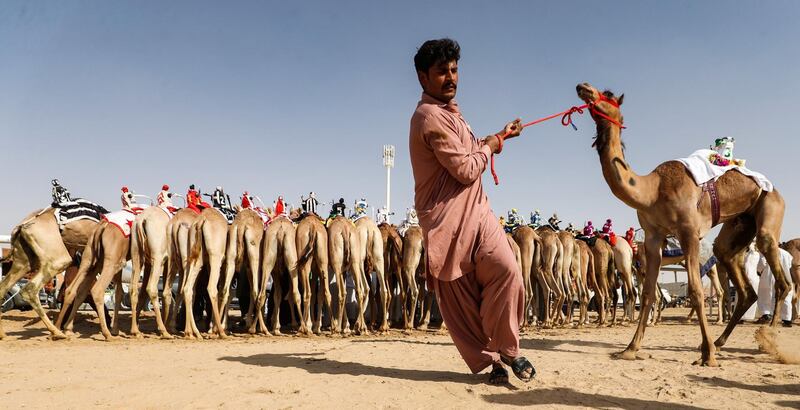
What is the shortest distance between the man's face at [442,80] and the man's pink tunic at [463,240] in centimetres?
7

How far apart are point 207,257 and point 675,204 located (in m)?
8.06

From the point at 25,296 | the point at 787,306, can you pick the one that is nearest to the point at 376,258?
the point at 25,296

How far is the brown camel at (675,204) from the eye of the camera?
5.86 m

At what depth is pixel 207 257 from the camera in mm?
9906

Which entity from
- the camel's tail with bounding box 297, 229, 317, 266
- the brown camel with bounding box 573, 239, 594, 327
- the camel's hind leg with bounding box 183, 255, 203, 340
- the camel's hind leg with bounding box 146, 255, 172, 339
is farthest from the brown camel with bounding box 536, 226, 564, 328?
the camel's hind leg with bounding box 146, 255, 172, 339

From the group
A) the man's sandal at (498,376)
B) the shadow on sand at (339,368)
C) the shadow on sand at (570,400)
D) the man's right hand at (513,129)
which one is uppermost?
the man's right hand at (513,129)

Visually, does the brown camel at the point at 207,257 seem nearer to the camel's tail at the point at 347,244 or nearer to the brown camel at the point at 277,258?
the brown camel at the point at 277,258

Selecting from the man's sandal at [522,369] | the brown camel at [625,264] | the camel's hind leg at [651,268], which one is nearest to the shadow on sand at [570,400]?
the man's sandal at [522,369]

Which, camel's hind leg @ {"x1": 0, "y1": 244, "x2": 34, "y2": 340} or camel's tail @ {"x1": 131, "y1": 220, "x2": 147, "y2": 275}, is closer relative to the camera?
camel's hind leg @ {"x1": 0, "y1": 244, "x2": 34, "y2": 340}

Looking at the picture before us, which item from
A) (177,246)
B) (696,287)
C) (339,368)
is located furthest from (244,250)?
(696,287)

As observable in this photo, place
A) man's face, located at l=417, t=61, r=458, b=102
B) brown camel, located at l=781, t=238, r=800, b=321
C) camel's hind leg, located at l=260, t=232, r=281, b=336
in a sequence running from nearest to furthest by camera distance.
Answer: man's face, located at l=417, t=61, r=458, b=102
camel's hind leg, located at l=260, t=232, r=281, b=336
brown camel, located at l=781, t=238, r=800, b=321

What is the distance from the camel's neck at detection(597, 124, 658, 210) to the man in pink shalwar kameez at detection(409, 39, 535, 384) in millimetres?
2015

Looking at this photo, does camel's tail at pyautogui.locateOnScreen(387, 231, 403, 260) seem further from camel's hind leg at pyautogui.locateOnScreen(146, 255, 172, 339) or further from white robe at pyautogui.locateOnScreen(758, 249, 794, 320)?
white robe at pyautogui.locateOnScreen(758, 249, 794, 320)

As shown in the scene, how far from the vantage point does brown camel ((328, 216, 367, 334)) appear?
10.4m
